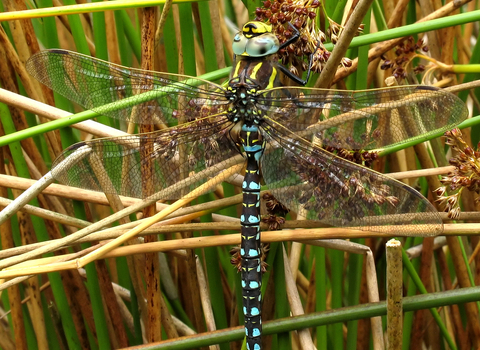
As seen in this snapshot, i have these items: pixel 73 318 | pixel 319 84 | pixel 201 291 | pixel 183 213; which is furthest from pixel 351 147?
pixel 73 318

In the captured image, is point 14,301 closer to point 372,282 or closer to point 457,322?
point 372,282

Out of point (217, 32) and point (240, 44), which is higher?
point (217, 32)

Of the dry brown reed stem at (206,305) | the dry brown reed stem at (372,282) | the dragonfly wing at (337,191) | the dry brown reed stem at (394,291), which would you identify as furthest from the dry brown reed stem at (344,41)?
the dry brown reed stem at (206,305)

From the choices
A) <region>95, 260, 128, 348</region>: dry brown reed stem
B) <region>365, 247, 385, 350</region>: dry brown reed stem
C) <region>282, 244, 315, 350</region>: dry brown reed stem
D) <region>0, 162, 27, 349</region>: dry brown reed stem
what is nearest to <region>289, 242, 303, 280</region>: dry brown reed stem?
<region>282, 244, 315, 350</region>: dry brown reed stem

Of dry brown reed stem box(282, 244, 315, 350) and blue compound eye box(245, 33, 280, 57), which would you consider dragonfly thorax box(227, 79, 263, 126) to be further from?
dry brown reed stem box(282, 244, 315, 350)

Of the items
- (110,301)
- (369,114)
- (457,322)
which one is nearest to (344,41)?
(369,114)

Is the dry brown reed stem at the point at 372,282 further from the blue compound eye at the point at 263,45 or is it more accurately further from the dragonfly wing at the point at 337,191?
the blue compound eye at the point at 263,45
